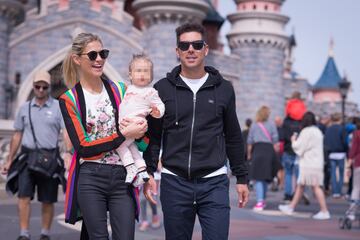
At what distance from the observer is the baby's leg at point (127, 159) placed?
3539 mm

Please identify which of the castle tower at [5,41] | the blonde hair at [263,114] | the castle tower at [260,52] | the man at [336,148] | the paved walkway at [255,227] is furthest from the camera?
the castle tower at [260,52]

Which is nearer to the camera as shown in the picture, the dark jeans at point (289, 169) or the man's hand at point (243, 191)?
the man's hand at point (243, 191)

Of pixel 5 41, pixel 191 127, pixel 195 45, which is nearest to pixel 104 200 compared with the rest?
pixel 191 127

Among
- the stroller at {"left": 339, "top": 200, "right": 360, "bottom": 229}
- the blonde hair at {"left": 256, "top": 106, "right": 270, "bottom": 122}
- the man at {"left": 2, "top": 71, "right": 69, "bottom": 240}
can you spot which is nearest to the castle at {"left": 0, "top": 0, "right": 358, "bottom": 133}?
the blonde hair at {"left": 256, "top": 106, "right": 270, "bottom": 122}

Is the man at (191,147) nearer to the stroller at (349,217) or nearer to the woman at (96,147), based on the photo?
the woman at (96,147)

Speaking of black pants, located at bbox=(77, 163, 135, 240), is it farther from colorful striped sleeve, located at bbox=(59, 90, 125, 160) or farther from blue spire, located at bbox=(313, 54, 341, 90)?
blue spire, located at bbox=(313, 54, 341, 90)

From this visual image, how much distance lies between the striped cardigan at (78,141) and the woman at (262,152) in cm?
594

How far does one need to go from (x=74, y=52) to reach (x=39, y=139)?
240cm

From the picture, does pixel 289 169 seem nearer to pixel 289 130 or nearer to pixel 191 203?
pixel 289 130

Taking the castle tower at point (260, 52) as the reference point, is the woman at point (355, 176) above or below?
below

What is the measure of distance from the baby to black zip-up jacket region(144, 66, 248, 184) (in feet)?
0.32

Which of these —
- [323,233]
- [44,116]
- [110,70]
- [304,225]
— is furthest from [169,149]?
[110,70]

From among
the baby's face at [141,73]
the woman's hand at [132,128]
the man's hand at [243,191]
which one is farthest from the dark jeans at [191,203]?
the baby's face at [141,73]

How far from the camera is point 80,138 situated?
3598 mm
